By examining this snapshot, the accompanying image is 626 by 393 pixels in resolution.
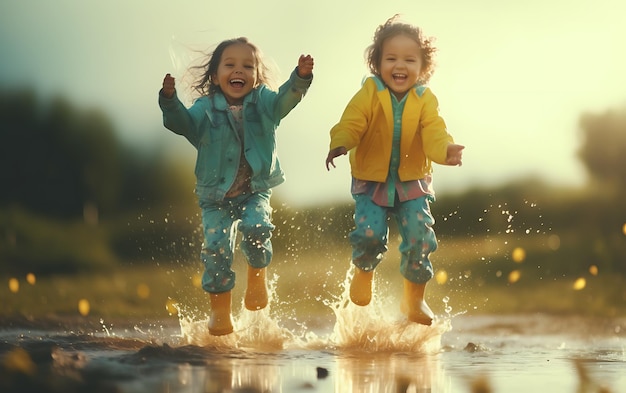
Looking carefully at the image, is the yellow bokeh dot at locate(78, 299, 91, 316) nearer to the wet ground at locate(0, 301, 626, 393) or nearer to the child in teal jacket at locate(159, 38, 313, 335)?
the wet ground at locate(0, 301, 626, 393)

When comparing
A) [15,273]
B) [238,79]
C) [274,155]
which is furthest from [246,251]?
[15,273]

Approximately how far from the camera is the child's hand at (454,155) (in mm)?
5926

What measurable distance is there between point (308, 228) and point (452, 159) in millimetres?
1617

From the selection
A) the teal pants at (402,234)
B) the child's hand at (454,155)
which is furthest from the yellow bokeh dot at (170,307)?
the child's hand at (454,155)

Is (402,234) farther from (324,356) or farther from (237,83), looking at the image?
(237,83)

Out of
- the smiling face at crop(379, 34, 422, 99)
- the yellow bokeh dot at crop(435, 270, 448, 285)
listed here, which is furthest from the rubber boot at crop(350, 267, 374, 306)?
the yellow bokeh dot at crop(435, 270, 448, 285)

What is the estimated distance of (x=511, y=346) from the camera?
660 cm

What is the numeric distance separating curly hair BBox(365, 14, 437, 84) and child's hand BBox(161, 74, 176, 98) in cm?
109

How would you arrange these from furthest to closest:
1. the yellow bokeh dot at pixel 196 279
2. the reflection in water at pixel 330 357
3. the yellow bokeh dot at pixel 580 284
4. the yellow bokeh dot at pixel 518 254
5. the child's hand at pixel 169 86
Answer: the yellow bokeh dot at pixel 580 284, the yellow bokeh dot at pixel 518 254, the yellow bokeh dot at pixel 196 279, the child's hand at pixel 169 86, the reflection in water at pixel 330 357

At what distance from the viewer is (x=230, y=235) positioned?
6.25m

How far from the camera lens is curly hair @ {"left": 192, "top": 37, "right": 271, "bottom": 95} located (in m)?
6.34

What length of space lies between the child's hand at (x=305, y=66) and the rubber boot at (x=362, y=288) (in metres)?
1.10

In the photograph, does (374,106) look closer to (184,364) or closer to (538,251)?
(184,364)

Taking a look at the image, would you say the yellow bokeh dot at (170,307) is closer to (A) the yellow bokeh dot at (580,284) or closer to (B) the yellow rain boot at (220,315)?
(B) the yellow rain boot at (220,315)
